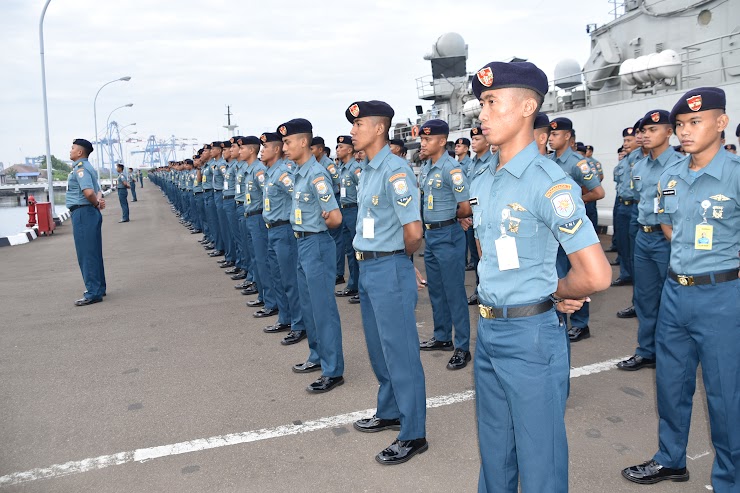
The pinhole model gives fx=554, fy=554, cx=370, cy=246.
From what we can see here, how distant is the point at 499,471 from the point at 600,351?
3.58 metres

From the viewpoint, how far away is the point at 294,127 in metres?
4.98

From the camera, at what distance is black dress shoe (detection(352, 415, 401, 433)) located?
388cm

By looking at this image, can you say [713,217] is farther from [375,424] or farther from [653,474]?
[375,424]

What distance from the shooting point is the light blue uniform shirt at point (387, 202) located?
→ 355 cm

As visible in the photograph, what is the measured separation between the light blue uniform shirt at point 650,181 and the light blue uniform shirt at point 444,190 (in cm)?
159

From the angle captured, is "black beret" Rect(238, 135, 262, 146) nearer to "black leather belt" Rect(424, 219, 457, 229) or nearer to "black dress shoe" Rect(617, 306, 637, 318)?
"black leather belt" Rect(424, 219, 457, 229)

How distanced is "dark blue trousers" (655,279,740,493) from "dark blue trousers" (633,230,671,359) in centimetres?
179

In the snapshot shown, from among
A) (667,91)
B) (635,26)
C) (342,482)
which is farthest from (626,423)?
(635,26)

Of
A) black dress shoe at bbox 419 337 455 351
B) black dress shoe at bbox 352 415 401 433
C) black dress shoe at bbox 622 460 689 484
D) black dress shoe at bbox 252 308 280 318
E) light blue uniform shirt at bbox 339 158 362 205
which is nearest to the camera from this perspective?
black dress shoe at bbox 622 460 689 484

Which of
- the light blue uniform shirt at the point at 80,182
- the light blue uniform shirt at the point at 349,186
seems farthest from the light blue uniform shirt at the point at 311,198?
the light blue uniform shirt at the point at 80,182

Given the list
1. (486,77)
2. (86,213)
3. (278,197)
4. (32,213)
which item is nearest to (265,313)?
(278,197)

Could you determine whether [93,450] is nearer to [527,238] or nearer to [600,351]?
[527,238]

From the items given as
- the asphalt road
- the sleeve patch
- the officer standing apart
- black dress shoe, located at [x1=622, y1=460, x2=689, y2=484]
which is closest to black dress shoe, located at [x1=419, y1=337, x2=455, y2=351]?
the officer standing apart

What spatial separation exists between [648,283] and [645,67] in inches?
336
